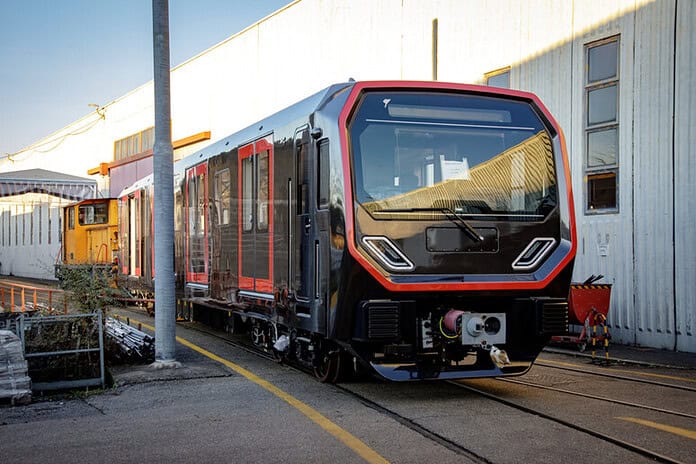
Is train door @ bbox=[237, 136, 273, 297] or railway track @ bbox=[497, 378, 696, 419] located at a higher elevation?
train door @ bbox=[237, 136, 273, 297]

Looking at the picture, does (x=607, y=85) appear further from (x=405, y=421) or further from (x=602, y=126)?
(x=405, y=421)

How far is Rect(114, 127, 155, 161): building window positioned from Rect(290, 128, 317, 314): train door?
30.6 m

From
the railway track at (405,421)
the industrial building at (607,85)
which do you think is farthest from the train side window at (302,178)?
the industrial building at (607,85)

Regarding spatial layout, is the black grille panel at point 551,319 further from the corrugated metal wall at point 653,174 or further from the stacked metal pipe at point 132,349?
the stacked metal pipe at point 132,349

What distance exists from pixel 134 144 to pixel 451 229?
3646cm

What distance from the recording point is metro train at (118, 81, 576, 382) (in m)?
7.48

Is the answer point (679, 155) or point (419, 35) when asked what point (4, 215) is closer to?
point (419, 35)

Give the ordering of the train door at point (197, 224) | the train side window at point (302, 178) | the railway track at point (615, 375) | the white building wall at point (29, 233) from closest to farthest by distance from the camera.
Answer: the train side window at point (302, 178) < the railway track at point (615, 375) < the train door at point (197, 224) < the white building wall at point (29, 233)

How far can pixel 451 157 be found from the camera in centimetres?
791

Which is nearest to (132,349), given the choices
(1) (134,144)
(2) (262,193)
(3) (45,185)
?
(2) (262,193)

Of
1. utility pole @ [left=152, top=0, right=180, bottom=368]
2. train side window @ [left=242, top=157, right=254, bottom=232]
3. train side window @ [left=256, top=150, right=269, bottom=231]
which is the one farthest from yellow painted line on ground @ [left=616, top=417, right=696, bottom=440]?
utility pole @ [left=152, top=0, right=180, bottom=368]

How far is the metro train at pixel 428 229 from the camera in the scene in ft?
24.5

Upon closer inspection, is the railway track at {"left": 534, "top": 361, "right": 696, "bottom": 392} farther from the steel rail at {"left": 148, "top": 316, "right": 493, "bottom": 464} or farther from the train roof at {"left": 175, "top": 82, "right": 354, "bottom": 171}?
the train roof at {"left": 175, "top": 82, "right": 354, "bottom": 171}

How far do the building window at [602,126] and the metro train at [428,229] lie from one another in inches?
225
